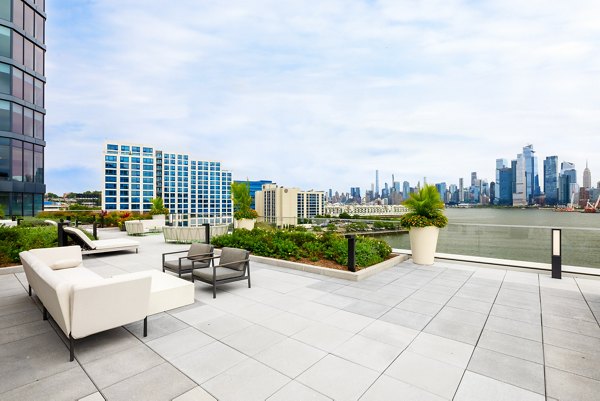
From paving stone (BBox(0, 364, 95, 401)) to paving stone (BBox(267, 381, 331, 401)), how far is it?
149 cm

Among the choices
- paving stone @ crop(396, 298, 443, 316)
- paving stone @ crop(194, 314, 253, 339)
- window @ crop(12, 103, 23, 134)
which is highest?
window @ crop(12, 103, 23, 134)

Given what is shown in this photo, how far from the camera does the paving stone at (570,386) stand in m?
2.43

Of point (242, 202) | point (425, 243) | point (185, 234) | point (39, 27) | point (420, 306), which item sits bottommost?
point (420, 306)

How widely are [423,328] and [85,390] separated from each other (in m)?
3.78

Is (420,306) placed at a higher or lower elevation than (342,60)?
lower

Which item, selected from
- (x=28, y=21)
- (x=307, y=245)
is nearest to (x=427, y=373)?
(x=307, y=245)

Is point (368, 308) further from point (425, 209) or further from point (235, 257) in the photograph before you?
point (425, 209)

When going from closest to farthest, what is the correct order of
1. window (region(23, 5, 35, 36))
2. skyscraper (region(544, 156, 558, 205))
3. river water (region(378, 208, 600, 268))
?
river water (region(378, 208, 600, 268)) < window (region(23, 5, 35, 36)) < skyscraper (region(544, 156, 558, 205))

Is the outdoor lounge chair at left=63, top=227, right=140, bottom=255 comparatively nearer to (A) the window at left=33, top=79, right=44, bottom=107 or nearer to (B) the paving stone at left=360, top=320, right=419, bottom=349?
(B) the paving stone at left=360, top=320, right=419, bottom=349

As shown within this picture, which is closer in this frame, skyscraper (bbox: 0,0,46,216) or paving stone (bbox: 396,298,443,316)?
paving stone (bbox: 396,298,443,316)

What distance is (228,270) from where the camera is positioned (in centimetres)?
567

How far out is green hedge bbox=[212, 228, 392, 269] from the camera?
723 centimetres

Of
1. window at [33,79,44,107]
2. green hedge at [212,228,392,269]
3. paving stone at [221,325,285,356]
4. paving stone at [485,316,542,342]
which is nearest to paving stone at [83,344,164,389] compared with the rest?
paving stone at [221,325,285,356]

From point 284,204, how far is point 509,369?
4747cm
